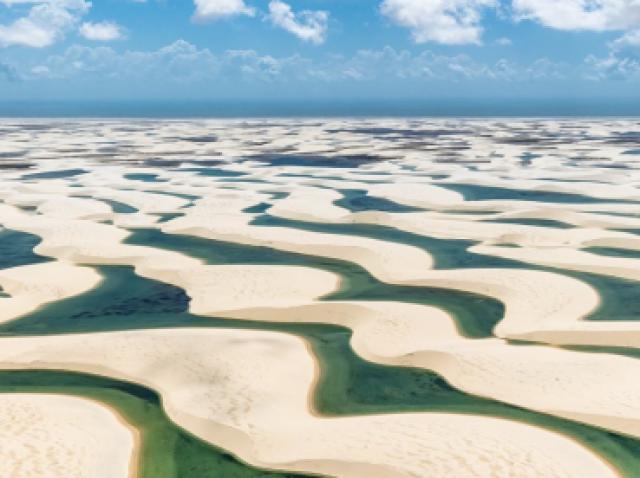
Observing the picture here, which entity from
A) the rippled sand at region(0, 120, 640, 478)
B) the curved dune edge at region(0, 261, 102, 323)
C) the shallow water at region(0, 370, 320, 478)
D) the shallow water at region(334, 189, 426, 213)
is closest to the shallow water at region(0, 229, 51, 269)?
the rippled sand at region(0, 120, 640, 478)

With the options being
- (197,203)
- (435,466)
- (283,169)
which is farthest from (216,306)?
(283,169)

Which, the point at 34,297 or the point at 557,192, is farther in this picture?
the point at 557,192

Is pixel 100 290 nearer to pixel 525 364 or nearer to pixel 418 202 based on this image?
pixel 525 364

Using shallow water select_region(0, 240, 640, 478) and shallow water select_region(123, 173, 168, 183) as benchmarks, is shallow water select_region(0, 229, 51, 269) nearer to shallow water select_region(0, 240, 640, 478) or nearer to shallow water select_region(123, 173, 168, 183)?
shallow water select_region(0, 240, 640, 478)

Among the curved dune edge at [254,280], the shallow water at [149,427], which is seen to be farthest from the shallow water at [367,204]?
the shallow water at [149,427]

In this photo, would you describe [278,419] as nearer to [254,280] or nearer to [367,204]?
[254,280]

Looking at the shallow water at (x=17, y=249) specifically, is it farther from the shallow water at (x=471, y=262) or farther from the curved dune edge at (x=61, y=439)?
the curved dune edge at (x=61, y=439)
